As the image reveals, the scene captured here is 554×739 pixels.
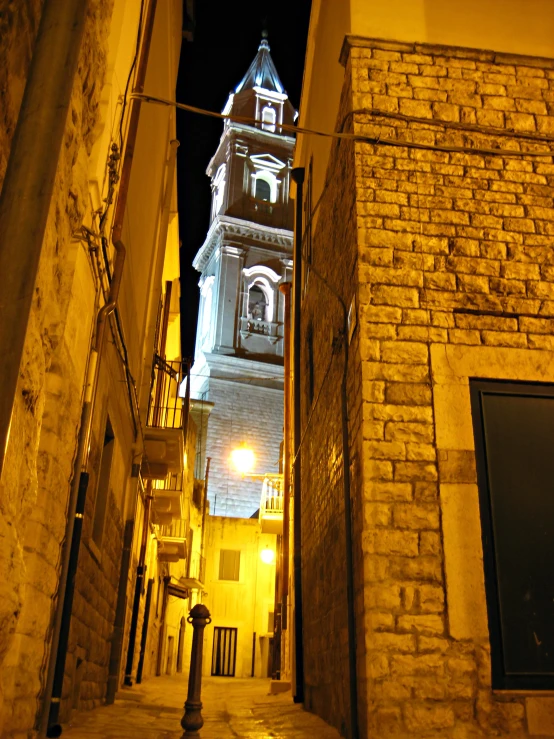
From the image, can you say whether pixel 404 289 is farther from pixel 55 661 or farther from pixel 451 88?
pixel 55 661

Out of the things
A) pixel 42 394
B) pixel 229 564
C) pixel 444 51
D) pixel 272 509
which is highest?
pixel 444 51

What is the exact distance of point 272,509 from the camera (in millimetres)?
18516

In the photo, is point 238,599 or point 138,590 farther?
point 238,599

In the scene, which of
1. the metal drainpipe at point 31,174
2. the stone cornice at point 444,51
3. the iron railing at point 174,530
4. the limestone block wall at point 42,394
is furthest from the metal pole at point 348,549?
the iron railing at point 174,530

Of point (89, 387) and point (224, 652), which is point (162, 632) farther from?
point (89, 387)

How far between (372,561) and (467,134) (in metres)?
4.34

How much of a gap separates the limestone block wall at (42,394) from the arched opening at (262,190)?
33966 mm

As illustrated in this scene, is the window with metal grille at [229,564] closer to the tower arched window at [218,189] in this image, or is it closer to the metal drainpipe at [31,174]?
the tower arched window at [218,189]

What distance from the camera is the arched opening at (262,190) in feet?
125

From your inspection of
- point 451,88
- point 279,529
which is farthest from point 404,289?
point 279,529

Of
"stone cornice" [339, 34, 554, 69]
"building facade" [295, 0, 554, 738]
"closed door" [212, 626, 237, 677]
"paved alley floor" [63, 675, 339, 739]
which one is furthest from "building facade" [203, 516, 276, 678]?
"stone cornice" [339, 34, 554, 69]

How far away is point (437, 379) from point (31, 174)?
171 inches

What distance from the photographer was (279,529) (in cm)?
1902

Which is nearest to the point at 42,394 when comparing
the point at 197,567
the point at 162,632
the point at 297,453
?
the point at 297,453
